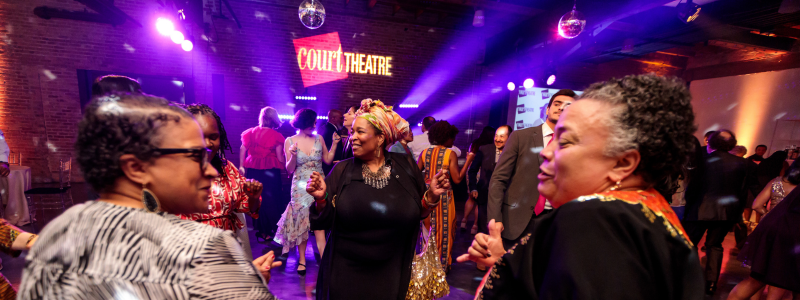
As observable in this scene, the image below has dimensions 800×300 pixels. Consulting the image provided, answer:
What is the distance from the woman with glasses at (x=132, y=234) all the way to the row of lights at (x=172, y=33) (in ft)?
20.1

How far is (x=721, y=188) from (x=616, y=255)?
3.80m

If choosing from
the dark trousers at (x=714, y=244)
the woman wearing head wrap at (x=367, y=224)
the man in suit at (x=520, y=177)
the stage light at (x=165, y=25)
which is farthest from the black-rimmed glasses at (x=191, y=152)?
the stage light at (x=165, y=25)

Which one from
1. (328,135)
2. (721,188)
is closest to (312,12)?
(328,135)

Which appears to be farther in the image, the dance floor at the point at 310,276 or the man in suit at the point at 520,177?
the dance floor at the point at 310,276

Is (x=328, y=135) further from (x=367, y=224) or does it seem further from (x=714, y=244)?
(x=714, y=244)

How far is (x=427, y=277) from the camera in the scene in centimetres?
229

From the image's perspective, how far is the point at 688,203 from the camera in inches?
141

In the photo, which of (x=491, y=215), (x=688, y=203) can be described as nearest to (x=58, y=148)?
(x=491, y=215)

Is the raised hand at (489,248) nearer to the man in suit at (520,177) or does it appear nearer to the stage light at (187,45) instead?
the man in suit at (520,177)

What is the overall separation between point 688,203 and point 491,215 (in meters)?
2.72

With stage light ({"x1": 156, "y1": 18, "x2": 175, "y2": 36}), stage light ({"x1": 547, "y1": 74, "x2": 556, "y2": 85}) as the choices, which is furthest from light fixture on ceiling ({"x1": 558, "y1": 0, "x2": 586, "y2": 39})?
stage light ({"x1": 156, "y1": 18, "x2": 175, "y2": 36})

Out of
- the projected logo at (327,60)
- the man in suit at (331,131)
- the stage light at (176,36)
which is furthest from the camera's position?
the projected logo at (327,60)

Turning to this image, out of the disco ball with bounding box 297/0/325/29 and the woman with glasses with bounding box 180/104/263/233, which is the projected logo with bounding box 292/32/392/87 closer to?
the disco ball with bounding box 297/0/325/29

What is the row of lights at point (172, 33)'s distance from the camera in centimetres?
555
